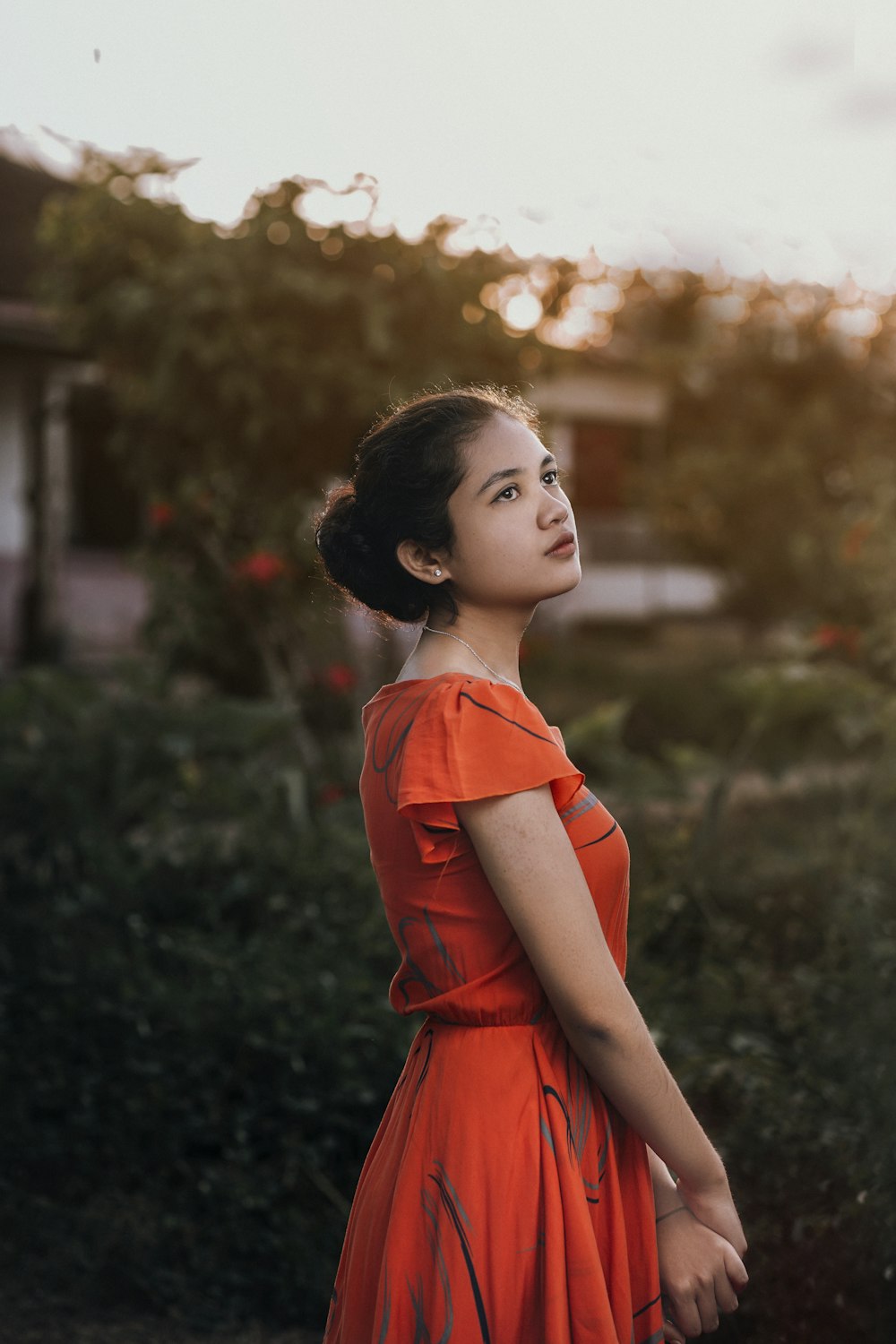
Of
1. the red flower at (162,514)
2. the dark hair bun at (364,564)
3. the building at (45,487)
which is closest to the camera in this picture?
the dark hair bun at (364,564)

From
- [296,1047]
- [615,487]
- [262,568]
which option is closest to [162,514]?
[262,568]

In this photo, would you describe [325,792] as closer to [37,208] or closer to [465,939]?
[465,939]

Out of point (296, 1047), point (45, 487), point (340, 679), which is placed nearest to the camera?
point (296, 1047)

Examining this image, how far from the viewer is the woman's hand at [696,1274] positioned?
162 centimetres

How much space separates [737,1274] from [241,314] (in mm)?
6339

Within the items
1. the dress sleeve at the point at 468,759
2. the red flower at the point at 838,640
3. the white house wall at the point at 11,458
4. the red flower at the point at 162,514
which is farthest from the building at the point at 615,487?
the dress sleeve at the point at 468,759

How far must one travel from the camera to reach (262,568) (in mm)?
6316

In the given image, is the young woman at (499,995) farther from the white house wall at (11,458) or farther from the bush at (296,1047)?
the white house wall at (11,458)

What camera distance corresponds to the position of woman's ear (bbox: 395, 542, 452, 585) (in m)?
1.66

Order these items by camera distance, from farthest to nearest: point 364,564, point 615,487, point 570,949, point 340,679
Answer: point 615,487 < point 340,679 < point 364,564 < point 570,949

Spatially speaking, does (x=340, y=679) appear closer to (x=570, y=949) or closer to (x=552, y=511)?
(x=552, y=511)

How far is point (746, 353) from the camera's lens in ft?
69.1

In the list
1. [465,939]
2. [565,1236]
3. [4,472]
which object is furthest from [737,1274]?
[4,472]

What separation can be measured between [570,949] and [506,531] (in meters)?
0.47
